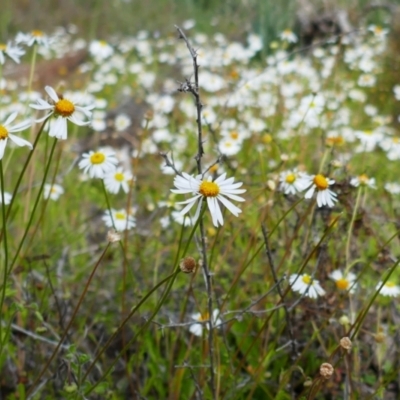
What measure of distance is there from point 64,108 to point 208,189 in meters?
0.32

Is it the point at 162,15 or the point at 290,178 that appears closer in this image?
the point at 290,178

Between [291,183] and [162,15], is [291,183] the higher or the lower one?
the lower one

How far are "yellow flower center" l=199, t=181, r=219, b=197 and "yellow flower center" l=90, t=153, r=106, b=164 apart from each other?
19.3 inches

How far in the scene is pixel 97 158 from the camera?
1.34 meters

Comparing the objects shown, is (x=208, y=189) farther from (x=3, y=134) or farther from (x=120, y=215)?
(x=120, y=215)

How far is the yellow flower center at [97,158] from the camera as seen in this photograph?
1.34 meters

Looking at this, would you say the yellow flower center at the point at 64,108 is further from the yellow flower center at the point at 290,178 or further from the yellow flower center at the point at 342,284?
the yellow flower center at the point at 342,284

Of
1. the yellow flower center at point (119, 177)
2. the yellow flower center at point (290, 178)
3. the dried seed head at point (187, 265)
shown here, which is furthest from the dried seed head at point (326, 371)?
the yellow flower center at point (119, 177)

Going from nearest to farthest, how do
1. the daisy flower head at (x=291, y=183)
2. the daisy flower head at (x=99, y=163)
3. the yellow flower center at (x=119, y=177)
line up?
the daisy flower head at (x=99, y=163), the daisy flower head at (x=291, y=183), the yellow flower center at (x=119, y=177)

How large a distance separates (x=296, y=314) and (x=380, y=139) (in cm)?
84

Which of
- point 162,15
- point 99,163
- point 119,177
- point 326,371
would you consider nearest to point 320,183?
point 326,371

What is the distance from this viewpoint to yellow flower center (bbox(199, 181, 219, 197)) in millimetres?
903

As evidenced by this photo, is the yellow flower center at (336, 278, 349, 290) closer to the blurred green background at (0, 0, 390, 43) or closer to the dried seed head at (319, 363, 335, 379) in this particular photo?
the dried seed head at (319, 363, 335, 379)

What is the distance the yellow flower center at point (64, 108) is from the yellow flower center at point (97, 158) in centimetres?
32
